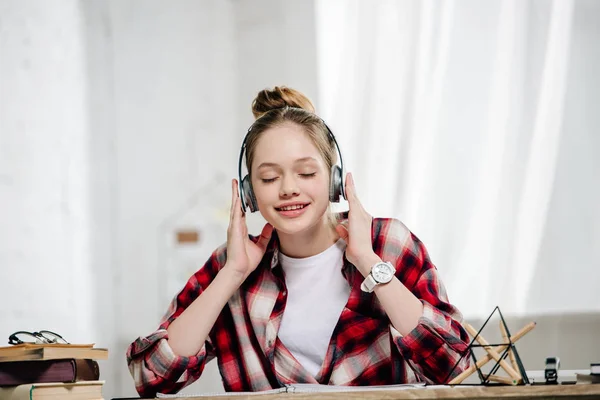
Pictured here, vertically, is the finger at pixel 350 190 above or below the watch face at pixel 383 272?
above

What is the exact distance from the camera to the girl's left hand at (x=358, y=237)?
155cm

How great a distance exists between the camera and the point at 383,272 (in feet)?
4.99

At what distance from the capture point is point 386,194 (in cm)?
303

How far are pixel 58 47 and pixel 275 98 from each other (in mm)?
1815

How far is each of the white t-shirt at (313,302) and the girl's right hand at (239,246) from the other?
3.1 inches

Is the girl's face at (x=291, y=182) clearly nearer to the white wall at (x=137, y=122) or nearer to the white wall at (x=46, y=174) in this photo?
the white wall at (x=46, y=174)

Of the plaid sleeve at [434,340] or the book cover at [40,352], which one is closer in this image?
the book cover at [40,352]

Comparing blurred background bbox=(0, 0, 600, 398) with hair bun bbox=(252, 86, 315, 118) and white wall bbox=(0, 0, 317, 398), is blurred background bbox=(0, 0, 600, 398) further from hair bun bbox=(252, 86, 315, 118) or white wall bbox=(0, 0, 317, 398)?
hair bun bbox=(252, 86, 315, 118)

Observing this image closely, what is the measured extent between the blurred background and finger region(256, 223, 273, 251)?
1229 millimetres

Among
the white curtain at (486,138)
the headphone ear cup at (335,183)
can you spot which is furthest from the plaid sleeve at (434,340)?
the white curtain at (486,138)

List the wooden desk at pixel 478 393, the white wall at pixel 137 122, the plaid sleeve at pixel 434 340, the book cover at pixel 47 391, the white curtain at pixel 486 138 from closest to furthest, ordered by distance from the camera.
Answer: the wooden desk at pixel 478 393
the book cover at pixel 47 391
the plaid sleeve at pixel 434 340
the white curtain at pixel 486 138
the white wall at pixel 137 122

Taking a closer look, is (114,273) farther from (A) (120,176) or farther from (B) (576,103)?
(B) (576,103)

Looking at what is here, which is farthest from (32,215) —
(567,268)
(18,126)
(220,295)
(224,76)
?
(567,268)

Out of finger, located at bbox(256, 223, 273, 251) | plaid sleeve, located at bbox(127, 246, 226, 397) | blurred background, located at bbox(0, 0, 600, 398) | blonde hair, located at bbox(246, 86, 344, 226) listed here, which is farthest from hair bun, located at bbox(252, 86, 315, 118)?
blurred background, located at bbox(0, 0, 600, 398)
